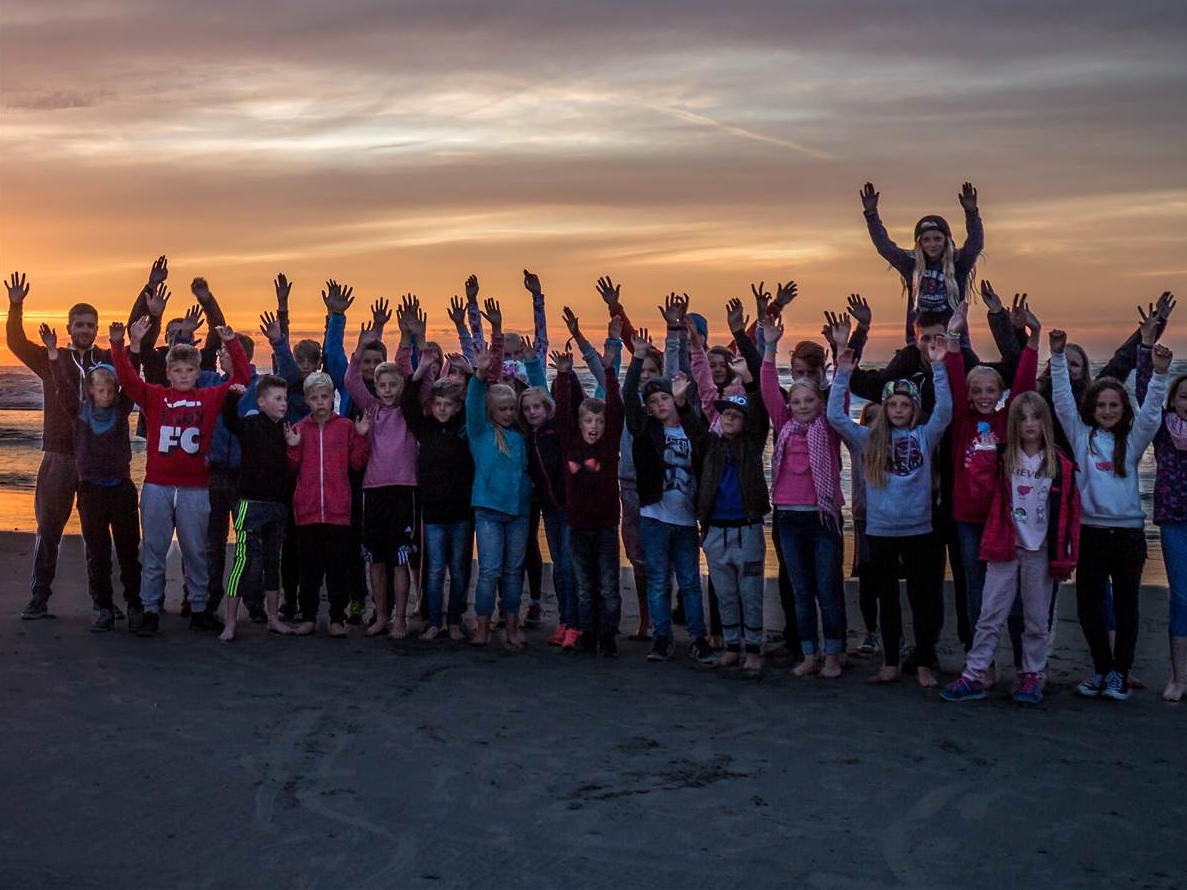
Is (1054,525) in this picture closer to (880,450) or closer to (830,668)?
(880,450)

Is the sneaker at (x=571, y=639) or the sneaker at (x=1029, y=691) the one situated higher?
the sneaker at (x=571, y=639)

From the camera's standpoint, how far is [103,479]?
31.5 ft

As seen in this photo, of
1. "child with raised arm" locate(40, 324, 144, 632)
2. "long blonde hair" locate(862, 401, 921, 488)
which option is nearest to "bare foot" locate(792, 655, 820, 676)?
"long blonde hair" locate(862, 401, 921, 488)

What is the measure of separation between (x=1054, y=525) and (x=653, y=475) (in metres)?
2.58

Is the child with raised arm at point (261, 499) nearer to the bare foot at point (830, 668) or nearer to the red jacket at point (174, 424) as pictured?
the red jacket at point (174, 424)

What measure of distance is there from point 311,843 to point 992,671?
4700mm

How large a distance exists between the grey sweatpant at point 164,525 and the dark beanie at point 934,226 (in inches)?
209

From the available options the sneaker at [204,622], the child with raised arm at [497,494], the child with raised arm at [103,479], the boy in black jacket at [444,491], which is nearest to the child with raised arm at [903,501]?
the child with raised arm at [497,494]

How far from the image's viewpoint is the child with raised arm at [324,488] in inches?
376

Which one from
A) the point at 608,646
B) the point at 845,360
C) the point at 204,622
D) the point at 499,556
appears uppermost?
the point at 845,360

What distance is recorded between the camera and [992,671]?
8445 mm

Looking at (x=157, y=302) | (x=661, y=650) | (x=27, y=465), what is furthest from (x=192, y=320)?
(x=27, y=465)

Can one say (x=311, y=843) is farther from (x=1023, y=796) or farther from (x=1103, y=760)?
(x=1103, y=760)

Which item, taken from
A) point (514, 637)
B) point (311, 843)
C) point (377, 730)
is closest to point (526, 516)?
point (514, 637)
